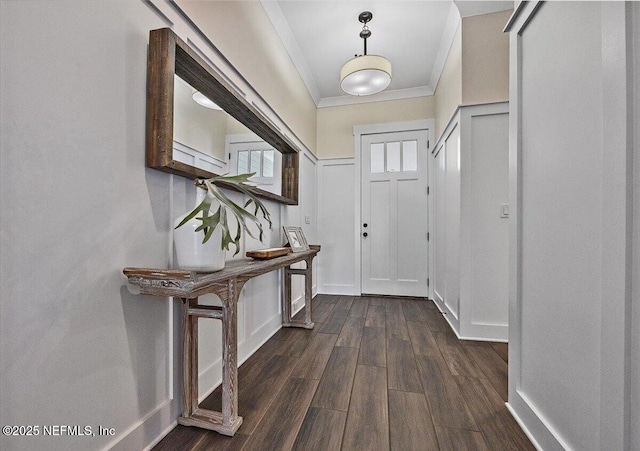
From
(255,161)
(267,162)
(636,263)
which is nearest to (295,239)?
(267,162)

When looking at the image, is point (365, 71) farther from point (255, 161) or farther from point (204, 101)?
point (204, 101)

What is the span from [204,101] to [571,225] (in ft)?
5.67

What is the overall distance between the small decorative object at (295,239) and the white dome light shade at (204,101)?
124 centimetres

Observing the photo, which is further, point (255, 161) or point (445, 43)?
point (445, 43)

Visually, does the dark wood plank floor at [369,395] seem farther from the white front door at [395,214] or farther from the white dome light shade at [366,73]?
the white dome light shade at [366,73]

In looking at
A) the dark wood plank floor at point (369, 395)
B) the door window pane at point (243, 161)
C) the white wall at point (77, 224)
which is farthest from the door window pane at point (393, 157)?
the white wall at point (77, 224)

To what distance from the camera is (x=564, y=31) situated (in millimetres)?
1088

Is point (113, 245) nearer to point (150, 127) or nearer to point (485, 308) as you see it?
point (150, 127)

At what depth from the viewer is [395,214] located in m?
3.95

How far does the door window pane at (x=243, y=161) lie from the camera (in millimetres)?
1955

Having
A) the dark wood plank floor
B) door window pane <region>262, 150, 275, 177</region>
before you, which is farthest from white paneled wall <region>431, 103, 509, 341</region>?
door window pane <region>262, 150, 275, 177</region>

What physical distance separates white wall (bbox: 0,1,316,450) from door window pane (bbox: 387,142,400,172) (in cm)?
307

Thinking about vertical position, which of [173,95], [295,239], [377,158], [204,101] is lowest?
[295,239]

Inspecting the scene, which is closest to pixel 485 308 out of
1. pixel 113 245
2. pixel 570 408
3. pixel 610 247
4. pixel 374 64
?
pixel 570 408
